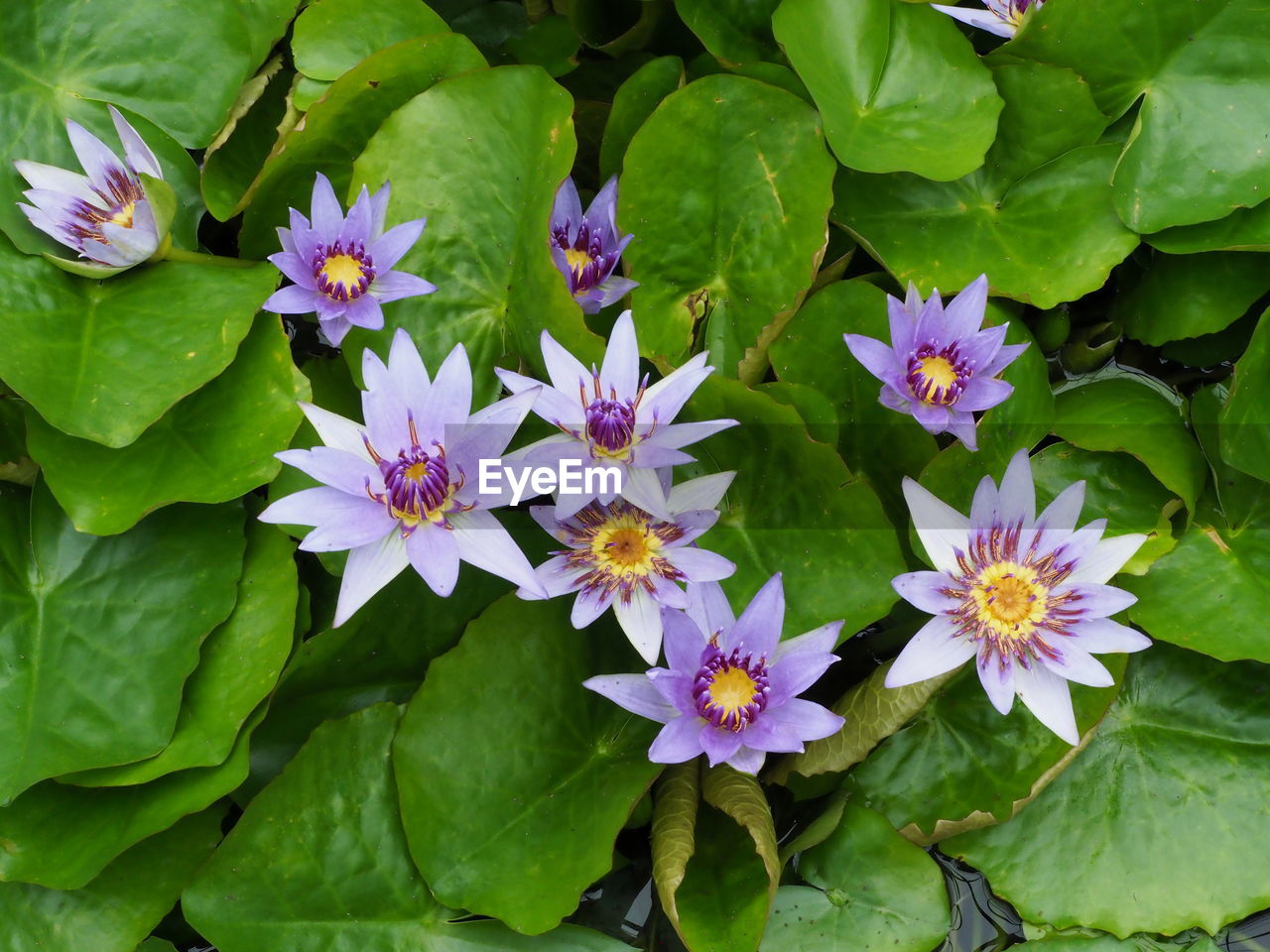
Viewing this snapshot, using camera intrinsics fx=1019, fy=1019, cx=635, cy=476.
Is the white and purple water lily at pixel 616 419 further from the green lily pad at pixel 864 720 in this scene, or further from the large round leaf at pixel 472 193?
the green lily pad at pixel 864 720

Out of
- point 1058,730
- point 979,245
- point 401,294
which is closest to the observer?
point 1058,730

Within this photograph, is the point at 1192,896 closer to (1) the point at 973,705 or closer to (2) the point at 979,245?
(1) the point at 973,705

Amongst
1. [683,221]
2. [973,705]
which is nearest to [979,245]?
[683,221]

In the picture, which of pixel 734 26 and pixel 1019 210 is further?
pixel 734 26

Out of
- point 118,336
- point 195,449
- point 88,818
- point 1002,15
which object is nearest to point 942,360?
point 1002,15

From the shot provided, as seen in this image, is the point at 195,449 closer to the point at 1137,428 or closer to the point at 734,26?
the point at 734,26
